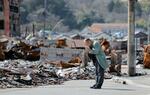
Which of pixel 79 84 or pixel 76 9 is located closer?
pixel 79 84

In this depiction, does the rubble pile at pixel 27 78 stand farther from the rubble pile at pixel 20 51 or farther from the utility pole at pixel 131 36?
the rubble pile at pixel 20 51

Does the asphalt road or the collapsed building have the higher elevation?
the collapsed building

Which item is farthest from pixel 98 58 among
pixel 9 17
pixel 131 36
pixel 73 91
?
pixel 9 17

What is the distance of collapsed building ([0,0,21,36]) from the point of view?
90.8 m

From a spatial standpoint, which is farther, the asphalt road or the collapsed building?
the collapsed building

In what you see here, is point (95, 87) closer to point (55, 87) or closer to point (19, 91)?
point (55, 87)

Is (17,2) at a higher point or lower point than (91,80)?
higher

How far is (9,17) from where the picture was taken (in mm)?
93250

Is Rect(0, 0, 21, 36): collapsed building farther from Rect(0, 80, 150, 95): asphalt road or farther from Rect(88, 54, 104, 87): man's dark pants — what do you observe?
Rect(88, 54, 104, 87): man's dark pants

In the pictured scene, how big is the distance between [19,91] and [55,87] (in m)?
1.93

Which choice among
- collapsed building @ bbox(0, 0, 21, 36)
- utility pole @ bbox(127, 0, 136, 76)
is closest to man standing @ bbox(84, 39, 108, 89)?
utility pole @ bbox(127, 0, 136, 76)

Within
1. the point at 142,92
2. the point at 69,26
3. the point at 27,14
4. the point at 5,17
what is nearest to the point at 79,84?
the point at 142,92

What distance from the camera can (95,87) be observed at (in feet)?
60.4

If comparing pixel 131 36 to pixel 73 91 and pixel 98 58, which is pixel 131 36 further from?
pixel 73 91
